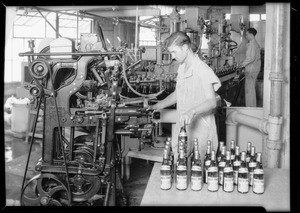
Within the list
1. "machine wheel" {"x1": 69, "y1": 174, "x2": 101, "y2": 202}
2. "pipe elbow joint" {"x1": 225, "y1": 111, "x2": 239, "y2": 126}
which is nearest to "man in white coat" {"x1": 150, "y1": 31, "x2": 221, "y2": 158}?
"machine wheel" {"x1": 69, "y1": 174, "x2": 101, "y2": 202}

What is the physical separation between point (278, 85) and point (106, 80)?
1528 mm

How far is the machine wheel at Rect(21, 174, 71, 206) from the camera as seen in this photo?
2887mm

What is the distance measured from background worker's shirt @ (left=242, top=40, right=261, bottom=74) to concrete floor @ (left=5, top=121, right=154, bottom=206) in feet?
9.30

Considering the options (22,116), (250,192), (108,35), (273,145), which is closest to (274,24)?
(273,145)

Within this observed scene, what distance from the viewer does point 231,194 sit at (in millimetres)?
1932

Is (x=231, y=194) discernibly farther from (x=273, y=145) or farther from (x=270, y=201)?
(x=273, y=145)

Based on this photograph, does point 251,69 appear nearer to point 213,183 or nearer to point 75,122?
point 75,122

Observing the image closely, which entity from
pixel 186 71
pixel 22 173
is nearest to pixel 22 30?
pixel 22 173

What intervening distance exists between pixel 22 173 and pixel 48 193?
185cm

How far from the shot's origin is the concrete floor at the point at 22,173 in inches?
149

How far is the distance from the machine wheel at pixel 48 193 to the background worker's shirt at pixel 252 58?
459cm

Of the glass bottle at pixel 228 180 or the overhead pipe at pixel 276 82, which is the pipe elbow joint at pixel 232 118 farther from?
the glass bottle at pixel 228 180

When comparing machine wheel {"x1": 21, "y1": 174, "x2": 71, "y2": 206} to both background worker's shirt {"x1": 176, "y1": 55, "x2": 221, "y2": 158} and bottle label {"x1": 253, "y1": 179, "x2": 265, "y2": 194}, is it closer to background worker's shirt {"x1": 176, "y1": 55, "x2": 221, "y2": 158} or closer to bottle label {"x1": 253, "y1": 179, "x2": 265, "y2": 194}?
background worker's shirt {"x1": 176, "y1": 55, "x2": 221, "y2": 158}

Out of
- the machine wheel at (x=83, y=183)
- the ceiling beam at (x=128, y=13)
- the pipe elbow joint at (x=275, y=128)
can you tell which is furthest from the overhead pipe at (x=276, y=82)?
the ceiling beam at (x=128, y=13)
